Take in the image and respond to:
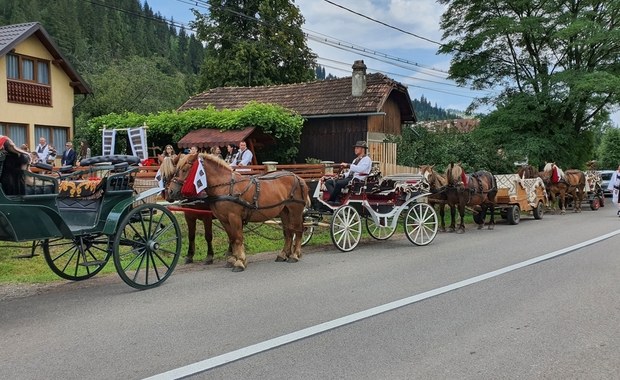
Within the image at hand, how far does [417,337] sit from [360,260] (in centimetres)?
480

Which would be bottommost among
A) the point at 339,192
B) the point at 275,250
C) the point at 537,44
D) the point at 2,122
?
the point at 275,250

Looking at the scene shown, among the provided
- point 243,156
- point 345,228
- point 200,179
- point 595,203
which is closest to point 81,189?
point 200,179

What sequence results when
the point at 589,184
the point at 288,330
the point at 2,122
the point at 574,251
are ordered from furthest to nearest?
the point at 2,122 < the point at 589,184 < the point at 574,251 < the point at 288,330

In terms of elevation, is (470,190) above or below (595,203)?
above

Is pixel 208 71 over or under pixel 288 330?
over

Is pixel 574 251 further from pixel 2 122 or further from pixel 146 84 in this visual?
pixel 146 84

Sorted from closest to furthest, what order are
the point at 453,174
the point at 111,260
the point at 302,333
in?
Answer: the point at 302,333 < the point at 111,260 < the point at 453,174

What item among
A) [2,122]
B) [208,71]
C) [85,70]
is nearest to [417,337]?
[2,122]

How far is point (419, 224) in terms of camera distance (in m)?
12.5

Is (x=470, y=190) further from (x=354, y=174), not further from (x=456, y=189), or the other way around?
(x=354, y=174)

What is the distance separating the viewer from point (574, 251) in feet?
36.8

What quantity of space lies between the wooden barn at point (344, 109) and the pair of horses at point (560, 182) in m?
7.29

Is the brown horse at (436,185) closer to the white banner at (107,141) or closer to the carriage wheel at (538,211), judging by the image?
the carriage wheel at (538,211)

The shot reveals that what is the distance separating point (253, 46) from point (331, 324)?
38.5m
